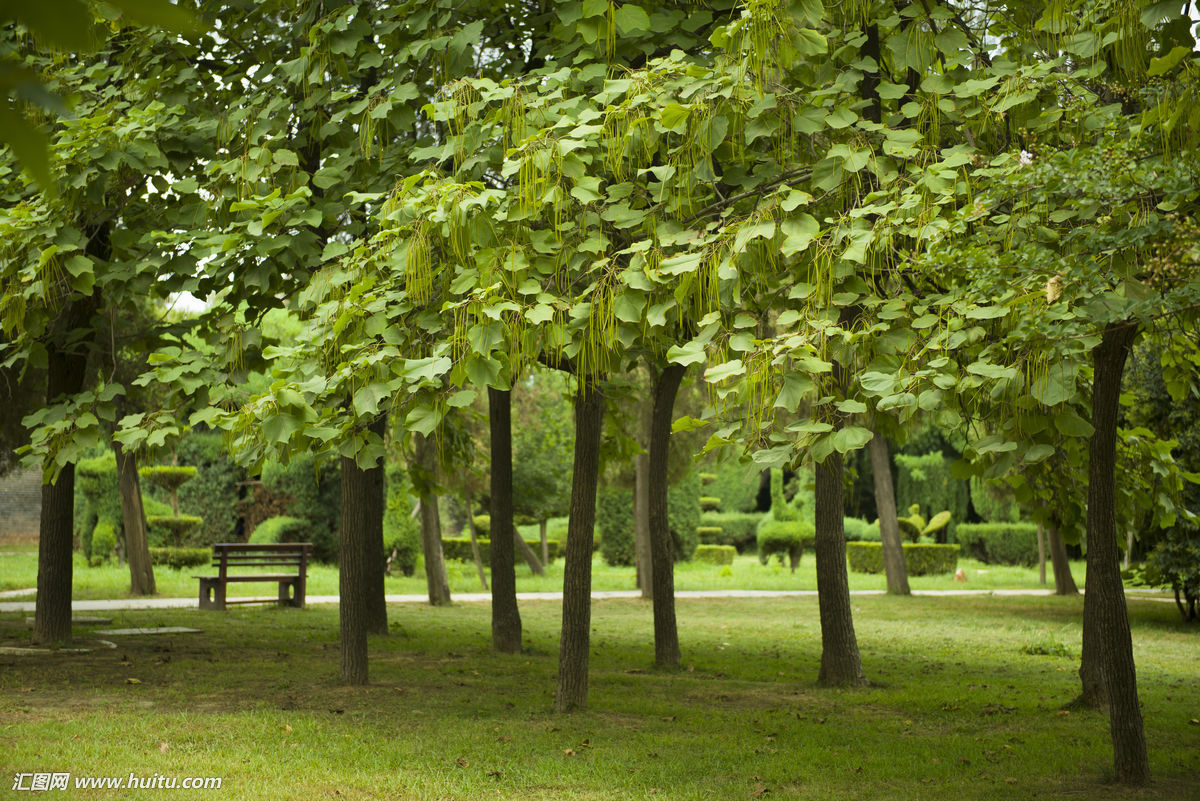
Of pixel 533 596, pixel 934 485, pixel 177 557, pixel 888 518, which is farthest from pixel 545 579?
pixel 934 485

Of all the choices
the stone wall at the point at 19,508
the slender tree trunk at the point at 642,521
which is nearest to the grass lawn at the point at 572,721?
the slender tree trunk at the point at 642,521

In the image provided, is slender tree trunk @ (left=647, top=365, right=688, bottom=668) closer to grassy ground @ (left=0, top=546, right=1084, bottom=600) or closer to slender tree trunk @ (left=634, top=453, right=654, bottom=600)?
slender tree trunk @ (left=634, top=453, right=654, bottom=600)

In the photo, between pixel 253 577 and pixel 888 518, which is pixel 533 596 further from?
pixel 888 518

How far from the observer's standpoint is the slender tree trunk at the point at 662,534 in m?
9.85

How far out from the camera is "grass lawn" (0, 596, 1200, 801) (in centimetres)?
536

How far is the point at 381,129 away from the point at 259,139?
96 centimetres

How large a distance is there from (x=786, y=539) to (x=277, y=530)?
12547 millimetres

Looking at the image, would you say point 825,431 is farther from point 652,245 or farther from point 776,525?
point 776,525

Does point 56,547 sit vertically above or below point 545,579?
above

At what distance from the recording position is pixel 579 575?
723 centimetres

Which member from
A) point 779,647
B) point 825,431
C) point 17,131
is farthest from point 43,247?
point 779,647

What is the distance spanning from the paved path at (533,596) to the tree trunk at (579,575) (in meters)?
9.05

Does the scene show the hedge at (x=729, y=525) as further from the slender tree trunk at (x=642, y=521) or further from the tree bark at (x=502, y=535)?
the tree bark at (x=502, y=535)

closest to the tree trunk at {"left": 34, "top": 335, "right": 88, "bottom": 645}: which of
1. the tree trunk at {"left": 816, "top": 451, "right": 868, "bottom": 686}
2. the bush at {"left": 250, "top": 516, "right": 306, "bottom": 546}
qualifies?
the tree trunk at {"left": 816, "top": 451, "right": 868, "bottom": 686}
